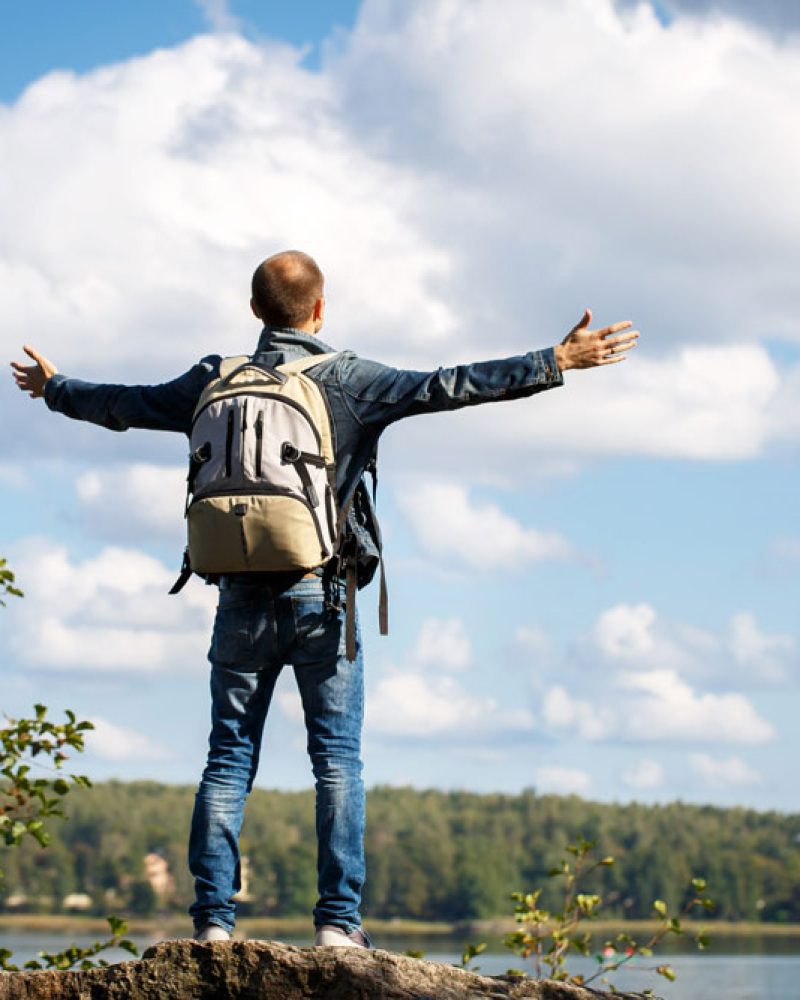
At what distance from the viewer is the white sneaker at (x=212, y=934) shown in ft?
19.1

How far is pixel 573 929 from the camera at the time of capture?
9156 millimetres

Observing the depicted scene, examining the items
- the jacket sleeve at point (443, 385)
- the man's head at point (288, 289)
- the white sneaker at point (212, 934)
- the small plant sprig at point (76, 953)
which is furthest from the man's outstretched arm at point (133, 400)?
the small plant sprig at point (76, 953)

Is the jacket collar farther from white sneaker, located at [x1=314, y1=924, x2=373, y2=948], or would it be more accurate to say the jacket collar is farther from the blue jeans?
white sneaker, located at [x1=314, y1=924, x2=373, y2=948]

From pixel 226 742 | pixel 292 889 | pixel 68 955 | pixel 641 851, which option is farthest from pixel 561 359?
pixel 641 851

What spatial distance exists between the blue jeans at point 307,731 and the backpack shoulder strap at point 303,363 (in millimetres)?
799

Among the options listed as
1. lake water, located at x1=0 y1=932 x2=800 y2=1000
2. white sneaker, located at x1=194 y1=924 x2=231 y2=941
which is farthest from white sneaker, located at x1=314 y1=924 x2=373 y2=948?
lake water, located at x1=0 y1=932 x2=800 y2=1000

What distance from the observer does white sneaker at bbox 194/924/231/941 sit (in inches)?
230

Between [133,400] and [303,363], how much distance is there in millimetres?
871

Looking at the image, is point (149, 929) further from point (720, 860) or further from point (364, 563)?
point (364, 563)

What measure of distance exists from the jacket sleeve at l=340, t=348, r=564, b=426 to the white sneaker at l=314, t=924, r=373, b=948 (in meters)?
1.90

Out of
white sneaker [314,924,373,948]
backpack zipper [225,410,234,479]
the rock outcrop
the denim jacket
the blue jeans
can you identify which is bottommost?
the rock outcrop

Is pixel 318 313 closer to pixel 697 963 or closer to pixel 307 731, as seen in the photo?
pixel 307 731

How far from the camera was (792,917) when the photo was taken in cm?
14562

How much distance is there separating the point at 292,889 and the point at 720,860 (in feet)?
139
